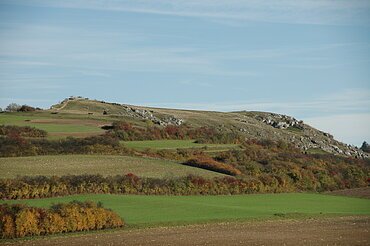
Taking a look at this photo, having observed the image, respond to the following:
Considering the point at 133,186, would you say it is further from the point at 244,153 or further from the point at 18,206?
the point at 244,153

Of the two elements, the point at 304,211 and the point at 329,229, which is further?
the point at 304,211

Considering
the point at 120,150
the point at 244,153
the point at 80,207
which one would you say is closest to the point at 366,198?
the point at 244,153

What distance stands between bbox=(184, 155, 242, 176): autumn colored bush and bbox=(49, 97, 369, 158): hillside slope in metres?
23.6

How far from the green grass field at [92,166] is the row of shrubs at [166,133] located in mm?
12928

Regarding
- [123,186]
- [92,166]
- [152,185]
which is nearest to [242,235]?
[123,186]

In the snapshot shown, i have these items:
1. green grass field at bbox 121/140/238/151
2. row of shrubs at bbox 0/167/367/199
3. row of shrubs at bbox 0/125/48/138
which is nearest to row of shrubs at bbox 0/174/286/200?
row of shrubs at bbox 0/167/367/199

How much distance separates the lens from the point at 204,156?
72312mm

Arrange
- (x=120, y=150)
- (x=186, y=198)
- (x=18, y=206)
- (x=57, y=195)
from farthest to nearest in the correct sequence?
1. (x=120, y=150)
2. (x=186, y=198)
3. (x=57, y=195)
4. (x=18, y=206)

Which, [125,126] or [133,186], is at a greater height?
[125,126]

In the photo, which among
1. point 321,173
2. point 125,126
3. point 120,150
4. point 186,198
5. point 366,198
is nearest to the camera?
point 186,198

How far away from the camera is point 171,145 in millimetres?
79500

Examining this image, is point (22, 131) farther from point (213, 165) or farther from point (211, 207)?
point (211, 207)

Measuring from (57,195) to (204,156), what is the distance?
996 inches

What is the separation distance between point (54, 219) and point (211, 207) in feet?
42.9
